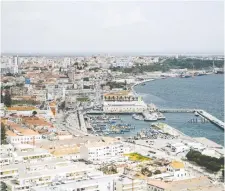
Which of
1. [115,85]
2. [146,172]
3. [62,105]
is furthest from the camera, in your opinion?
[115,85]

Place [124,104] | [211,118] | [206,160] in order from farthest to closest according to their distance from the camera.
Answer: [124,104] → [211,118] → [206,160]

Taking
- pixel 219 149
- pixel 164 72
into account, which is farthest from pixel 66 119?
pixel 164 72

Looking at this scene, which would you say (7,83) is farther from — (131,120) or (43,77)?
(131,120)

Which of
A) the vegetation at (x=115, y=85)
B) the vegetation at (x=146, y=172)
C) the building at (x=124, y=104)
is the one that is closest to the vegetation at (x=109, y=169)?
the vegetation at (x=146, y=172)

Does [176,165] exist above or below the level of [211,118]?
above

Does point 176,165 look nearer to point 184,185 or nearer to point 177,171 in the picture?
point 177,171

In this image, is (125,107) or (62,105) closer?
(125,107)

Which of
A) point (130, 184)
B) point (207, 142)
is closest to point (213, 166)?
point (130, 184)

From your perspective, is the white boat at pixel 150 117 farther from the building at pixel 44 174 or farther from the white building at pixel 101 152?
the building at pixel 44 174
